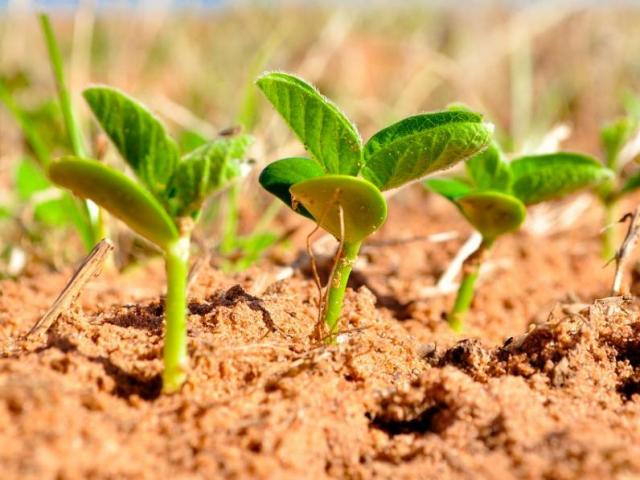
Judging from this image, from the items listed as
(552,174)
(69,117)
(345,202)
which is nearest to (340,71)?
(69,117)

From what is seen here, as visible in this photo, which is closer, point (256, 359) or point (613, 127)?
point (256, 359)

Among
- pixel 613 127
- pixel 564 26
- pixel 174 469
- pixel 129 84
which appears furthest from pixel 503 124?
pixel 174 469

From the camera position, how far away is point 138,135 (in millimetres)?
940

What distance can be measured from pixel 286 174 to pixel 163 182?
206 millimetres

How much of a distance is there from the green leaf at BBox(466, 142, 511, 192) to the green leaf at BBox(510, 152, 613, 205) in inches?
0.9

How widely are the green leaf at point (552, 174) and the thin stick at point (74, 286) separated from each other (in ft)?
2.59

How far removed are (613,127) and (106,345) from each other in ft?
4.91

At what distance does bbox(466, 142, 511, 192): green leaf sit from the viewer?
1.40 metres

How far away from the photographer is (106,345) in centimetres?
102

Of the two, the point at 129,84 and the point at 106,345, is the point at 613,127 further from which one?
the point at 129,84

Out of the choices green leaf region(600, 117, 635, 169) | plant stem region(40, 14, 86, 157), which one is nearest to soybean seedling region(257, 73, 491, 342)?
plant stem region(40, 14, 86, 157)

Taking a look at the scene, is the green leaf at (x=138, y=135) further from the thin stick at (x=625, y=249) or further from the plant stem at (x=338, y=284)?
the thin stick at (x=625, y=249)

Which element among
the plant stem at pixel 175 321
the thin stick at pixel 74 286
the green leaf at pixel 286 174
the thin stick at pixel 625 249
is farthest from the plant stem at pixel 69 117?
the thin stick at pixel 625 249

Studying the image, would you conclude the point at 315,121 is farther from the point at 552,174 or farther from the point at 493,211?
the point at 552,174
